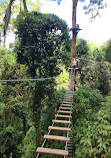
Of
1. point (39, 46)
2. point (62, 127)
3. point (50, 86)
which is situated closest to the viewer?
point (62, 127)

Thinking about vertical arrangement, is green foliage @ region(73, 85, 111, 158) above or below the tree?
below

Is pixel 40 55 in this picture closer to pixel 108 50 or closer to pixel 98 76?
pixel 98 76

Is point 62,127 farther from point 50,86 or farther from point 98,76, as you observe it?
point 98,76

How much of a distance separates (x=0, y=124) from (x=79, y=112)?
469 centimetres

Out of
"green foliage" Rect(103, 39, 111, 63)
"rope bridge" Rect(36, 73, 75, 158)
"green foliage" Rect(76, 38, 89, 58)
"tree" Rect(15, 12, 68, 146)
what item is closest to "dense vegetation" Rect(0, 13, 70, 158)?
"tree" Rect(15, 12, 68, 146)

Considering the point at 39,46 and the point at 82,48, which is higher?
the point at 82,48

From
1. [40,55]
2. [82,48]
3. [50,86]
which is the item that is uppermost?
[82,48]

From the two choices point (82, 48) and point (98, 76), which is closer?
point (98, 76)

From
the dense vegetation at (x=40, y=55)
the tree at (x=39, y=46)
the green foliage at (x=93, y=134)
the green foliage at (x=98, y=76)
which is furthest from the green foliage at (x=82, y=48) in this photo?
the tree at (x=39, y=46)

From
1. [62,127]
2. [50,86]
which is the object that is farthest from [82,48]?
[62,127]

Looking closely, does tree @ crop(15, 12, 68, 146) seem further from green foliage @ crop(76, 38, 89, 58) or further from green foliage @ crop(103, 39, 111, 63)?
Answer: green foliage @ crop(103, 39, 111, 63)

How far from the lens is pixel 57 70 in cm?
352

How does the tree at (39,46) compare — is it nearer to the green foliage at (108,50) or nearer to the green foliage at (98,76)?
the green foliage at (98,76)

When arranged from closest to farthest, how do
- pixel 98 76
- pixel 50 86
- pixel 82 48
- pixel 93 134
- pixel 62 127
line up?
pixel 93 134, pixel 62 127, pixel 50 86, pixel 98 76, pixel 82 48
